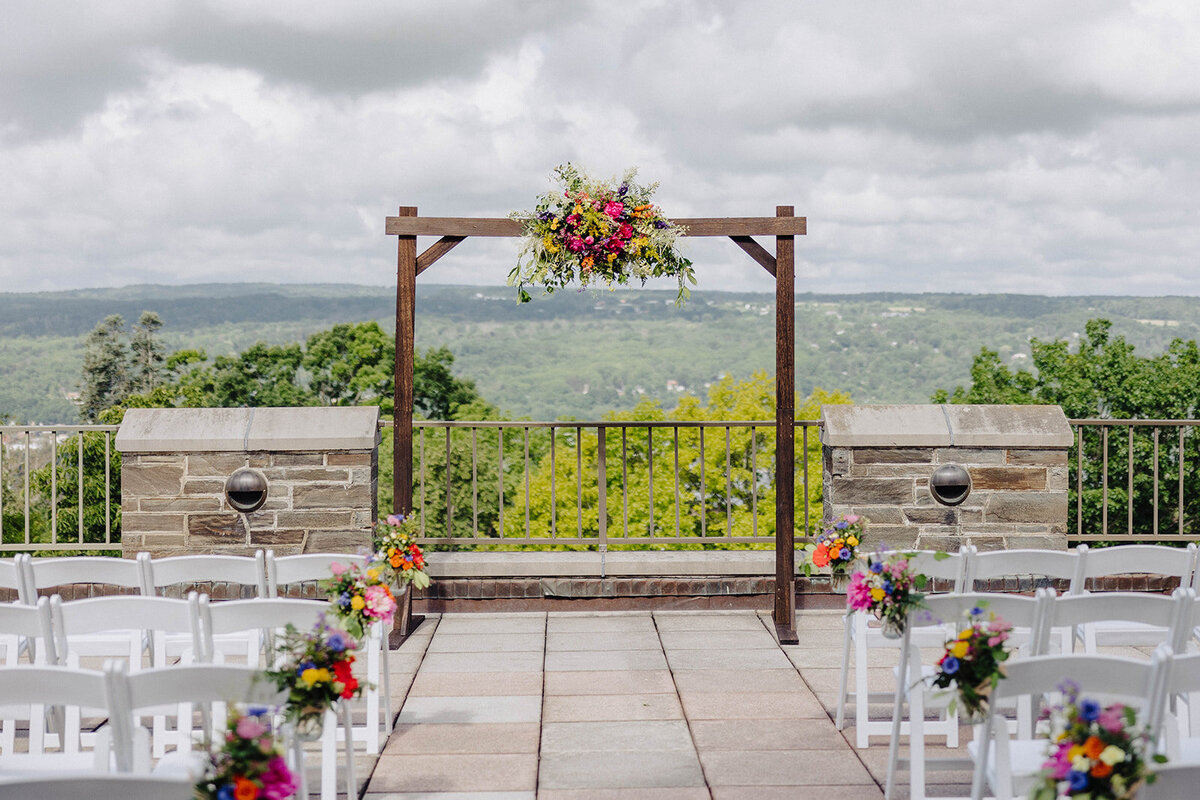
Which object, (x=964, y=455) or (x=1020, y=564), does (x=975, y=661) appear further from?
(x=964, y=455)

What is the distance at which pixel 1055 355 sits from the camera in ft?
112

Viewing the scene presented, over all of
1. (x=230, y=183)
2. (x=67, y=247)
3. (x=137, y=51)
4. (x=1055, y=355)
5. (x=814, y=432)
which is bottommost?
(x=814, y=432)

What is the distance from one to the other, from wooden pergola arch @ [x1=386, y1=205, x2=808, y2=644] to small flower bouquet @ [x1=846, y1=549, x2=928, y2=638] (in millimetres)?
2253

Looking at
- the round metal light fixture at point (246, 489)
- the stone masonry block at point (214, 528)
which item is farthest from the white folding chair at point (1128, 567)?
the stone masonry block at point (214, 528)

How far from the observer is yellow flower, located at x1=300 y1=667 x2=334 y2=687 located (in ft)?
9.01

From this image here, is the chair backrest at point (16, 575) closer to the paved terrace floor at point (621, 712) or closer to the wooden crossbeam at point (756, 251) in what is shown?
the paved terrace floor at point (621, 712)

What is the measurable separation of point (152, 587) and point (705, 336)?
62544 millimetres

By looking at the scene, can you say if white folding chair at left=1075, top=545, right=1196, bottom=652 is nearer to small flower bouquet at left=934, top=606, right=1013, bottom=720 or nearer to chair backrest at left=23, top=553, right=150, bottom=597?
small flower bouquet at left=934, top=606, right=1013, bottom=720

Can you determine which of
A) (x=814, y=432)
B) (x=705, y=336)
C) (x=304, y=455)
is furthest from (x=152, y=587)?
(x=705, y=336)

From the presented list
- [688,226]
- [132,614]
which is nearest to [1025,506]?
[688,226]

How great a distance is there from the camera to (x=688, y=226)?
612cm

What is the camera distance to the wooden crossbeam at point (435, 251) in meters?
6.18

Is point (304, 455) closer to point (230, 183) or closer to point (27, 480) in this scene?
point (27, 480)

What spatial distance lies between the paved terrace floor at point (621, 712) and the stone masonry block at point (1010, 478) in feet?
4.11
